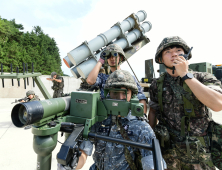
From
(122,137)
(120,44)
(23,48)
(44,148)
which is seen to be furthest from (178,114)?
(23,48)

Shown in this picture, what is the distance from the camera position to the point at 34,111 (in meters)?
0.72

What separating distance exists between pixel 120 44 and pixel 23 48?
20.1 m

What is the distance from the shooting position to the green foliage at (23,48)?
1661cm

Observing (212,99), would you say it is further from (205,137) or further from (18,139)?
(18,139)

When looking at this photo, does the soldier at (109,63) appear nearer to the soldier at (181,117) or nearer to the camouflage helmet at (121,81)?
the soldier at (181,117)

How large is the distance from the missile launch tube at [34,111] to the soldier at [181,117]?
1097 mm

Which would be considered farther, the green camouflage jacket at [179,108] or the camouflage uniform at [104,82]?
the camouflage uniform at [104,82]

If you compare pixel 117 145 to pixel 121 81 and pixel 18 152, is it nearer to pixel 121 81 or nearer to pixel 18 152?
pixel 121 81

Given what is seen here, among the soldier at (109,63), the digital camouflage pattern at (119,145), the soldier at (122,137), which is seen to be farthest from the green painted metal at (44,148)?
the soldier at (109,63)

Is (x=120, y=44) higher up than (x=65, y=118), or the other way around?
(x=120, y=44)

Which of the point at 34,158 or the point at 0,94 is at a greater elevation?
the point at 0,94

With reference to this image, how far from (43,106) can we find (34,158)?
2465mm

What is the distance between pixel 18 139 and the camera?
3.26 metres

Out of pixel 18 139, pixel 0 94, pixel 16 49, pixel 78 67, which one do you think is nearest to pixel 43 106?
pixel 18 139
